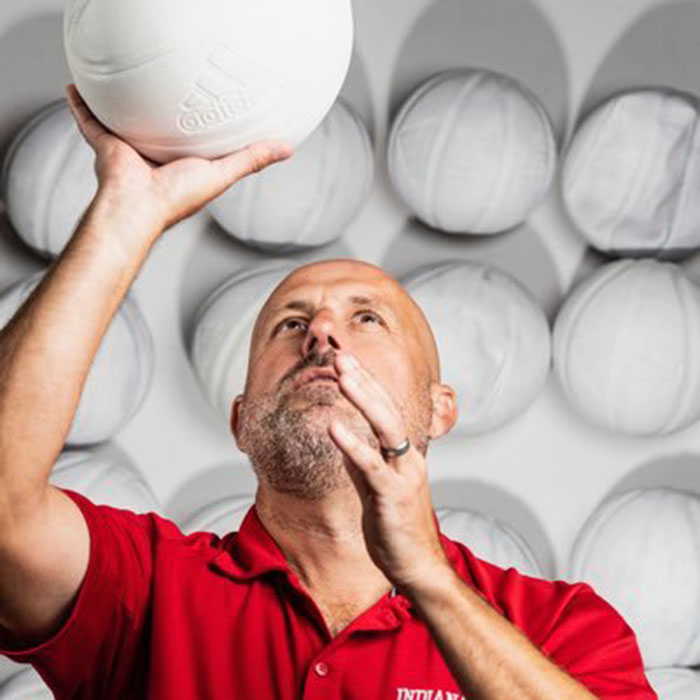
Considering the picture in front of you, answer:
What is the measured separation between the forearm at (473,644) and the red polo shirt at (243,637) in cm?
24

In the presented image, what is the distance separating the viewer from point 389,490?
1197 millimetres

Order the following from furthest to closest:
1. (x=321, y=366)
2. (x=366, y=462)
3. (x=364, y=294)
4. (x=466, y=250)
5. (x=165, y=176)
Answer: (x=466, y=250) < (x=364, y=294) < (x=321, y=366) < (x=165, y=176) < (x=366, y=462)

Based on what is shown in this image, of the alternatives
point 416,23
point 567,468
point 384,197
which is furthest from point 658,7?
point 567,468

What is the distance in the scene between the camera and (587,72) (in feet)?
7.73

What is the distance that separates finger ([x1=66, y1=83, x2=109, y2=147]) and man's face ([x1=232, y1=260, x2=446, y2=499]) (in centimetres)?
33

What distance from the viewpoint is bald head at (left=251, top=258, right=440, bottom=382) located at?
1729 millimetres

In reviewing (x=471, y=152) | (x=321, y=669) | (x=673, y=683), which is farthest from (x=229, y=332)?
(x=673, y=683)

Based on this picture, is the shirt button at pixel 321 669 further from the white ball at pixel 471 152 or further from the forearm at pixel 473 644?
the white ball at pixel 471 152

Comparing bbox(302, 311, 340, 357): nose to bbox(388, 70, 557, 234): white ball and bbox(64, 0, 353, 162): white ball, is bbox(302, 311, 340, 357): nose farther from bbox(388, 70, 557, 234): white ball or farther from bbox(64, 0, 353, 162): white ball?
bbox(388, 70, 557, 234): white ball

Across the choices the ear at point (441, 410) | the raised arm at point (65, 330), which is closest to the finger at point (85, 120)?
the raised arm at point (65, 330)

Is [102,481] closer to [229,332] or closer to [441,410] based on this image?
[229,332]

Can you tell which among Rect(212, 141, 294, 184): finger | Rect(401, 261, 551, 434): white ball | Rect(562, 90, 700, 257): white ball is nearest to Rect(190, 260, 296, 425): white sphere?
Rect(401, 261, 551, 434): white ball

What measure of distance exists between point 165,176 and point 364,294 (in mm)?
463

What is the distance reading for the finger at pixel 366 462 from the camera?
1178mm
